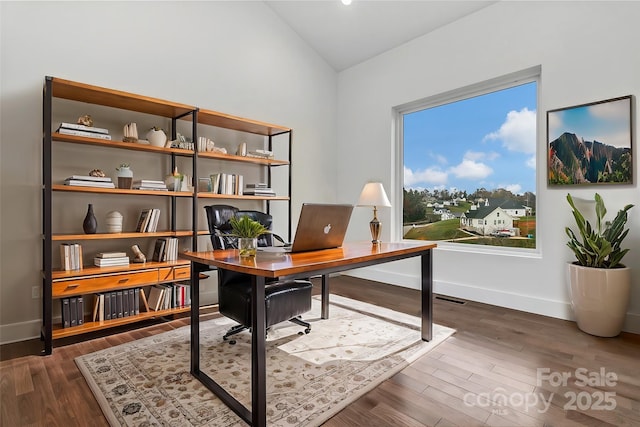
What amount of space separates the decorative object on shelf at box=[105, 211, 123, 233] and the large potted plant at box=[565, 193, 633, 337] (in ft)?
12.6

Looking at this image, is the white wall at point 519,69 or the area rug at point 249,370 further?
the white wall at point 519,69

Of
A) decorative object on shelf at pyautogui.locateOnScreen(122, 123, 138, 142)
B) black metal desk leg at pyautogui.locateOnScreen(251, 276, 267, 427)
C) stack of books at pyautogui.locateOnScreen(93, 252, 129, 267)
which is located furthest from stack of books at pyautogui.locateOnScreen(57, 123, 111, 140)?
black metal desk leg at pyautogui.locateOnScreen(251, 276, 267, 427)

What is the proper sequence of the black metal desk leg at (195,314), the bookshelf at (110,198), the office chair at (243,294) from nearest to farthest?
the black metal desk leg at (195,314), the office chair at (243,294), the bookshelf at (110,198)

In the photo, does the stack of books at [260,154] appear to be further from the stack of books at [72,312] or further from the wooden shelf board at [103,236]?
the stack of books at [72,312]

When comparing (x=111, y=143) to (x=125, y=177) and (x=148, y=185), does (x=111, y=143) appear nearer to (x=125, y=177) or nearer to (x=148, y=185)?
(x=125, y=177)

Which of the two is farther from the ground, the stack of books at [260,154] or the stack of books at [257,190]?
the stack of books at [260,154]

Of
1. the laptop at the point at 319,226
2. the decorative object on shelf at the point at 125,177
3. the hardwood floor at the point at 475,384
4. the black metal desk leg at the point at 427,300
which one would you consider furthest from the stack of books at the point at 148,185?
the black metal desk leg at the point at 427,300

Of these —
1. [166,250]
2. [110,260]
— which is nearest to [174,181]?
[166,250]

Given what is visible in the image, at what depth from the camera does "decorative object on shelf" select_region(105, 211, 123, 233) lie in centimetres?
286

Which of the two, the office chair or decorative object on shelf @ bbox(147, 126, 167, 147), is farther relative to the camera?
decorative object on shelf @ bbox(147, 126, 167, 147)

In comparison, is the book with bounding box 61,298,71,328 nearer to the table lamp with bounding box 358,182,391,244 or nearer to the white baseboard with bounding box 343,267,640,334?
the table lamp with bounding box 358,182,391,244

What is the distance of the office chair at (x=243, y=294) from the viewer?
2.13 meters

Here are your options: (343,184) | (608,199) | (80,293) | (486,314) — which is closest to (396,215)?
(343,184)

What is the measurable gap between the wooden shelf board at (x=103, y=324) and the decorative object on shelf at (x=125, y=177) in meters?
1.12
